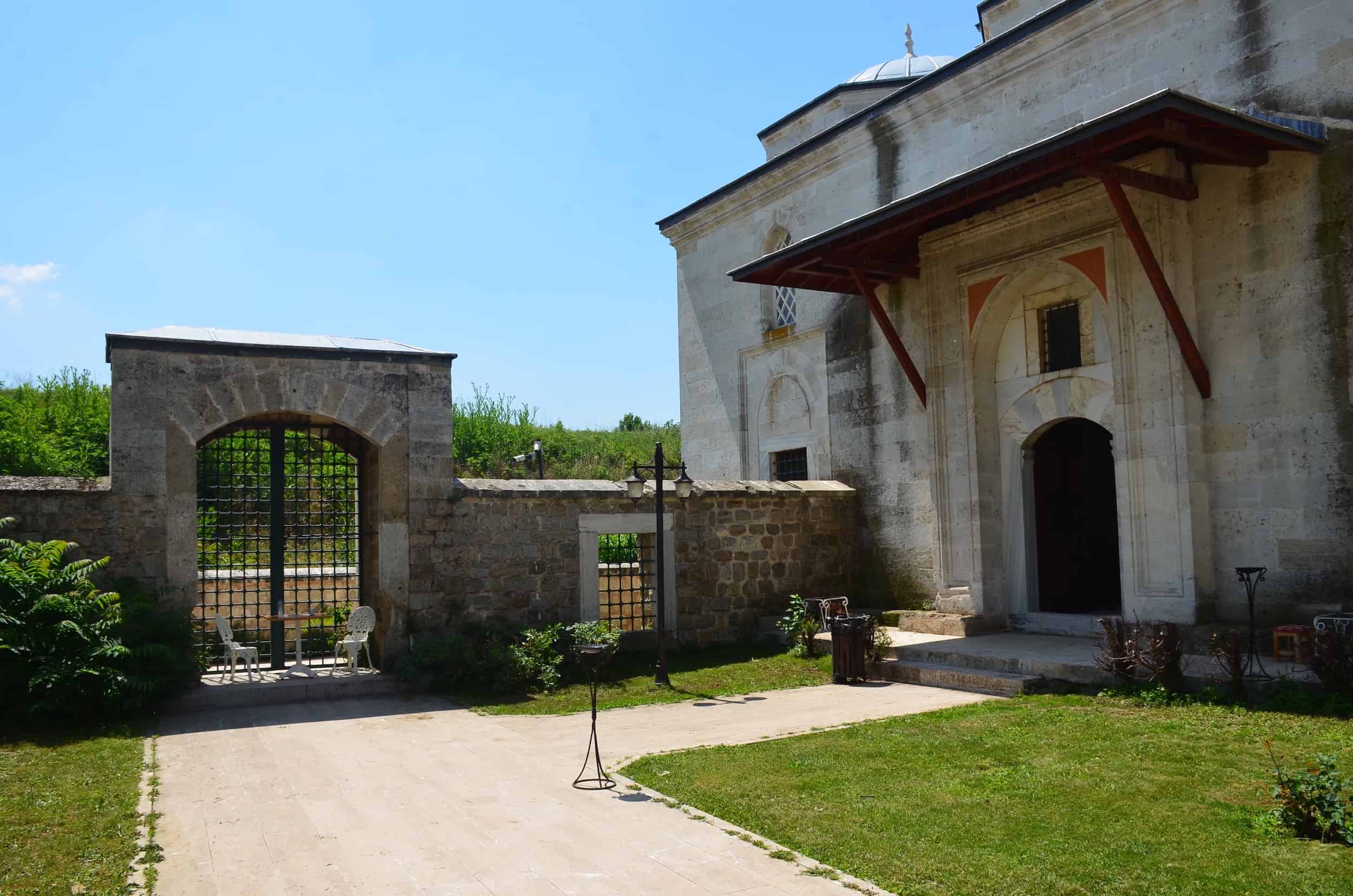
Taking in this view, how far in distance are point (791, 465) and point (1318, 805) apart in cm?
1141

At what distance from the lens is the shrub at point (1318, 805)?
15.2 ft

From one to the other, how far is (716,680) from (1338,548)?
6163 mm

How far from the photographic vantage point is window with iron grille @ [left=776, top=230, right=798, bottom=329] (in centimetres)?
1598

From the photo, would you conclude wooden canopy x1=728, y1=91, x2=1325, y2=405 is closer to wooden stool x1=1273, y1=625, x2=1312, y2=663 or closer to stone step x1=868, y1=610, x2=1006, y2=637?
wooden stool x1=1273, y1=625, x2=1312, y2=663

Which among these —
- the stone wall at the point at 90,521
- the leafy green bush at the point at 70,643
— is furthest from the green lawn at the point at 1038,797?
the stone wall at the point at 90,521

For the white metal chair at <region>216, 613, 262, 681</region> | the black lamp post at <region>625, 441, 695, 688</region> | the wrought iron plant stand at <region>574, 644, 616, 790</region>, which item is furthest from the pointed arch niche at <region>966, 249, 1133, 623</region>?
the white metal chair at <region>216, 613, 262, 681</region>

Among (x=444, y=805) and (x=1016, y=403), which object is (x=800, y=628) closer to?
(x=1016, y=403)

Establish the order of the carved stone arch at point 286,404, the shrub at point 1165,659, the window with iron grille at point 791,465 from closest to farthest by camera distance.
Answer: the shrub at point 1165,659 → the carved stone arch at point 286,404 → the window with iron grille at point 791,465

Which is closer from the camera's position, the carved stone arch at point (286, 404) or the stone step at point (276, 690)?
the stone step at point (276, 690)

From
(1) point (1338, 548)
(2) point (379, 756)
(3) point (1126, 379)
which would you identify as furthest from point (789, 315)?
(2) point (379, 756)

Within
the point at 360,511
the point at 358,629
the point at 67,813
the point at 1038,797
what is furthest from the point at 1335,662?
the point at 360,511

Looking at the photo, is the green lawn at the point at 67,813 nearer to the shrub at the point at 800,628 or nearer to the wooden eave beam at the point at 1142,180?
the shrub at the point at 800,628

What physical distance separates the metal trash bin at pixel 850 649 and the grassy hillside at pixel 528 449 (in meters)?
20.8

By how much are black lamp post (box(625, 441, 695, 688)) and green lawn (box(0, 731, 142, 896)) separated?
4948 millimetres
